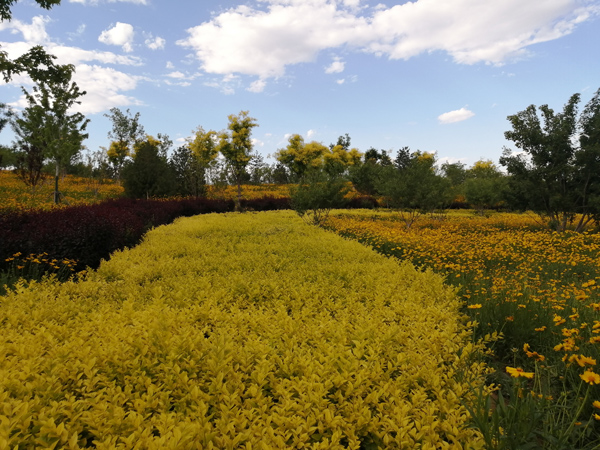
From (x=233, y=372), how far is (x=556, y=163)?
18.4m

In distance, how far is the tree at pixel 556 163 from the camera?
47.0 feet

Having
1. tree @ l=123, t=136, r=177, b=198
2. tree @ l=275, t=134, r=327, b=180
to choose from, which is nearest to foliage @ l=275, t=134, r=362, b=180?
tree @ l=275, t=134, r=327, b=180

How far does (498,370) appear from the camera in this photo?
3377mm

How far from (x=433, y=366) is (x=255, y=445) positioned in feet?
4.89

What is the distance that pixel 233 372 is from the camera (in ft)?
7.39

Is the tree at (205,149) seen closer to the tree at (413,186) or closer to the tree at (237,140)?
the tree at (237,140)

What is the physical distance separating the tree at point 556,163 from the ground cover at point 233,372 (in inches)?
571

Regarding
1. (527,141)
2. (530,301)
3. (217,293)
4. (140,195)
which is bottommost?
(530,301)

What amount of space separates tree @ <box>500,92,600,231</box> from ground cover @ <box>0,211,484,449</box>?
571 inches

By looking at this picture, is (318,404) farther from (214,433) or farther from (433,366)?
(433,366)

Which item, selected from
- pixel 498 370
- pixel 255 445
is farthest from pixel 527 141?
pixel 255 445

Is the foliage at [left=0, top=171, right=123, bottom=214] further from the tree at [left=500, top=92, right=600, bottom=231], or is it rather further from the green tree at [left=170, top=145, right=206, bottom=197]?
the tree at [left=500, top=92, right=600, bottom=231]

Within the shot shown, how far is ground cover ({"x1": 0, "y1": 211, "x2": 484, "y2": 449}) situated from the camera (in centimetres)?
178

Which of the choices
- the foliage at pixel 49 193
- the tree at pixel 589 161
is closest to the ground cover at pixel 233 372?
the tree at pixel 589 161
